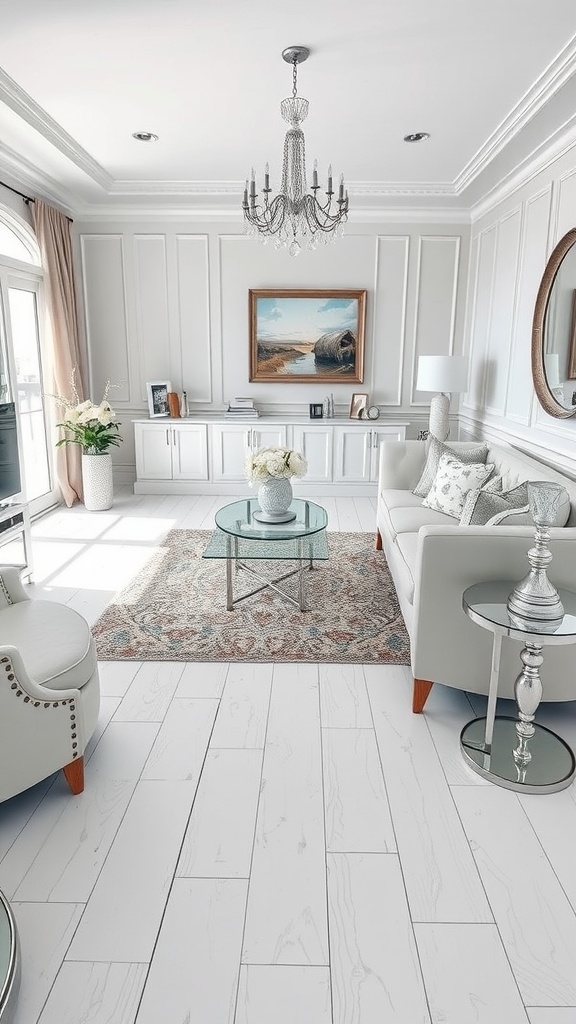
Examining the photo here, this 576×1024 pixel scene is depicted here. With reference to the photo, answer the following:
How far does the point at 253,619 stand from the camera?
11.0ft

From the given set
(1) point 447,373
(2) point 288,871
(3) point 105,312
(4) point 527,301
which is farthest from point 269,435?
(2) point 288,871

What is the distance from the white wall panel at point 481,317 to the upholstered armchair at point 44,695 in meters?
4.21

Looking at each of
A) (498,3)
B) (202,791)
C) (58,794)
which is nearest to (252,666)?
(202,791)

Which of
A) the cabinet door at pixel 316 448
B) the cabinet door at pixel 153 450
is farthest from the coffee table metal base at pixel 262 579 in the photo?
the cabinet door at pixel 153 450

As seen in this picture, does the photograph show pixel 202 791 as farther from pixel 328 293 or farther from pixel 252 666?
pixel 328 293

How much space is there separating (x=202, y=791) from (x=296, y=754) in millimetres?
371

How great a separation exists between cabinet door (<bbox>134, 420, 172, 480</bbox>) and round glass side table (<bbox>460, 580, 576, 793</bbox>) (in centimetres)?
423

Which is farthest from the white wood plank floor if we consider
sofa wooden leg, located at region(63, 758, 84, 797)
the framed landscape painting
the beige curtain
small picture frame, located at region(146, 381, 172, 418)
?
the framed landscape painting

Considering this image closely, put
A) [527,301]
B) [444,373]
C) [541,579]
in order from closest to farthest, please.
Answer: [541,579] < [527,301] < [444,373]

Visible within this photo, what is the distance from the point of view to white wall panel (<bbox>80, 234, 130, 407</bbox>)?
5.96 meters

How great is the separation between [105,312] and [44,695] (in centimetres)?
496

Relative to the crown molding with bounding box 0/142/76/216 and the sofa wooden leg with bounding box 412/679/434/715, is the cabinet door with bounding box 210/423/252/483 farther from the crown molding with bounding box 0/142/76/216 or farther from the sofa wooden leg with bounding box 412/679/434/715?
the sofa wooden leg with bounding box 412/679/434/715

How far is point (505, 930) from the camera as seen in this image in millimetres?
1567

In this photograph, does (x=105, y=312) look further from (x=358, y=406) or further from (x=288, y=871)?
(x=288, y=871)
